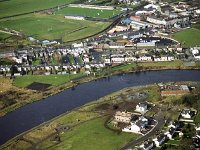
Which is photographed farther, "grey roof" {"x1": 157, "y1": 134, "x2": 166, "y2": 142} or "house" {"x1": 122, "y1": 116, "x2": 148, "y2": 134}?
"house" {"x1": 122, "y1": 116, "x2": 148, "y2": 134}

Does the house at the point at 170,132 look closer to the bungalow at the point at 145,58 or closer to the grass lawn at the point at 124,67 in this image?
the grass lawn at the point at 124,67

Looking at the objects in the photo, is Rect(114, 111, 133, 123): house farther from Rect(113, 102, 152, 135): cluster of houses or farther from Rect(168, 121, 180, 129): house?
Rect(168, 121, 180, 129): house

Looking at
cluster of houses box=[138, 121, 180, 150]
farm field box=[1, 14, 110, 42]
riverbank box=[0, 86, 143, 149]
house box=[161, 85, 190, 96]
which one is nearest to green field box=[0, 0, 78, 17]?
farm field box=[1, 14, 110, 42]

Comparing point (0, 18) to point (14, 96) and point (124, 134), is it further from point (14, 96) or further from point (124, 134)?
point (124, 134)

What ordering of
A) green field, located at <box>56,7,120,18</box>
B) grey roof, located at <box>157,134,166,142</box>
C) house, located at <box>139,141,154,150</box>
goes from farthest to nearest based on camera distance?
green field, located at <box>56,7,120,18</box> < grey roof, located at <box>157,134,166,142</box> < house, located at <box>139,141,154,150</box>

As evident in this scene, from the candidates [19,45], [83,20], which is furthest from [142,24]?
[19,45]

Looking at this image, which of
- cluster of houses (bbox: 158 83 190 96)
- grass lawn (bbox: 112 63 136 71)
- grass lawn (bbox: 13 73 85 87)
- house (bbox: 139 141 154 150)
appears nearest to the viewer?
house (bbox: 139 141 154 150)
